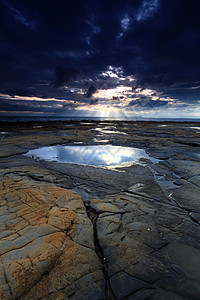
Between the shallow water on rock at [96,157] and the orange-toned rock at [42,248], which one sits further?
the shallow water on rock at [96,157]

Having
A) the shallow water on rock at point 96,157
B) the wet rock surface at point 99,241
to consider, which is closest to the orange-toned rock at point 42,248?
the wet rock surface at point 99,241

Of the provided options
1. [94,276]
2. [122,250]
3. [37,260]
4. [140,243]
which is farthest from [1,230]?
[140,243]

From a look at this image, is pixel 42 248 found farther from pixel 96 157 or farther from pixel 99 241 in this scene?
pixel 96 157

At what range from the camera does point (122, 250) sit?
2.21 meters

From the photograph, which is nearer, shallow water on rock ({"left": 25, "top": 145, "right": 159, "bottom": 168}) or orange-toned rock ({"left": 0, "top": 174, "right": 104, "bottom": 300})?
orange-toned rock ({"left": 0, "top": 174, "right": 104, "bottom": 300})

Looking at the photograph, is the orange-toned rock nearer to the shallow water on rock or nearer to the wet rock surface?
the wet rock surface

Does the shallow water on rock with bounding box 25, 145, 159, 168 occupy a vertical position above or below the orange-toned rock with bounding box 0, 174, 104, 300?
below

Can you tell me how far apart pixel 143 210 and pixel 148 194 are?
834 millimetres

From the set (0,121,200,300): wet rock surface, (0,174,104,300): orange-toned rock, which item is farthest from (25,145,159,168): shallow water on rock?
(0,174,104,300): orange-toned rock

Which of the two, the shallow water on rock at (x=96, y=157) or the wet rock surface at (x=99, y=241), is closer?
the wet rock surface at (x=99, y=241)

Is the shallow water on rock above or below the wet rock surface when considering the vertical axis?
below

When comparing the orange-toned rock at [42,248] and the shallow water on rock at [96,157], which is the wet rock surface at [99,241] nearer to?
the orange-toned rock at [42,248]

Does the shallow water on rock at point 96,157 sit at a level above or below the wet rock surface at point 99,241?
below

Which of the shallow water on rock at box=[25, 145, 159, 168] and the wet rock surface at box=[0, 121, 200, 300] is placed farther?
the shallow water on rock at box=[25, 145, 159, 168]
